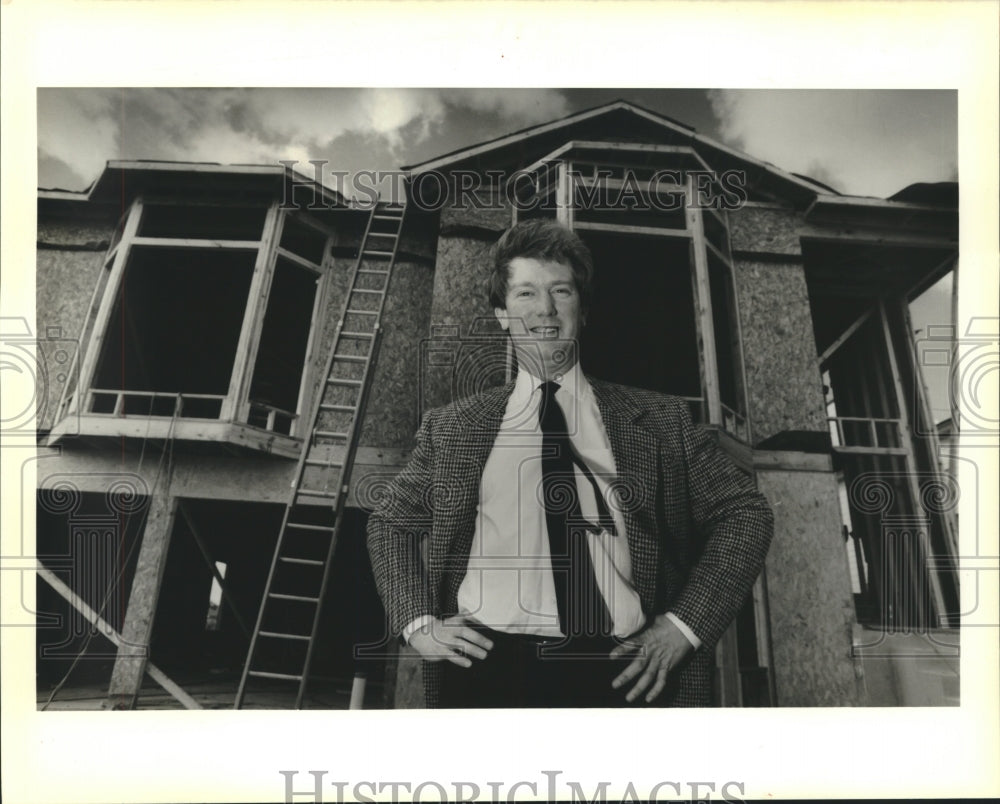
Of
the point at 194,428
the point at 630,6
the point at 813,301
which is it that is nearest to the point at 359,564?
the point at 194,428

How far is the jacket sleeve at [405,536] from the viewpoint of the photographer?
11.1 ft

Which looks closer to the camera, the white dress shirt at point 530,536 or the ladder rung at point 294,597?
the white dress shirt at point 530,536

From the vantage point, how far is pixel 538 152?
12.6 feet

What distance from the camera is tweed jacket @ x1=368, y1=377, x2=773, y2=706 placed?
3.37m

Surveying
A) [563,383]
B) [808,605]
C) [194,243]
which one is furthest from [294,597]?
[808,605]

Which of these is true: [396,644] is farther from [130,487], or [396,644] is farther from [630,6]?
[630,6]

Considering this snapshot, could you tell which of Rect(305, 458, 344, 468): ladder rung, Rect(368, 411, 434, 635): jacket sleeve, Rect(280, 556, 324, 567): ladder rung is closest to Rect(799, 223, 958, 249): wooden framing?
Rect(368, 411, 434, 635): jacket sleeve

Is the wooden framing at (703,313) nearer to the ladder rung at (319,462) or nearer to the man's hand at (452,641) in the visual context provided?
the man's hand at (452,641)

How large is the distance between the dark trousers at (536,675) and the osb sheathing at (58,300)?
7.79 ft

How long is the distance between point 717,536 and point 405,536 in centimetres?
143

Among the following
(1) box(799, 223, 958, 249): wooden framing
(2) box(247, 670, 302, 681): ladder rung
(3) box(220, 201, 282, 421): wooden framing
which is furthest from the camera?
(1) box(799, 223, 958, 249): wooden framing

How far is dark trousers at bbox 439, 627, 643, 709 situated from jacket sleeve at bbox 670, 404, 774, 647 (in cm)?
42

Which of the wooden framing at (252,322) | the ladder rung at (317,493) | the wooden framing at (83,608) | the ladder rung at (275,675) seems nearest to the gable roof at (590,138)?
the wooden framing at (252,322)

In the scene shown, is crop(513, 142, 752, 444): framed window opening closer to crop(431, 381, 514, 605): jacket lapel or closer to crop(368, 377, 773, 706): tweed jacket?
crop(368, 377, 773, 706): tweed jacket
